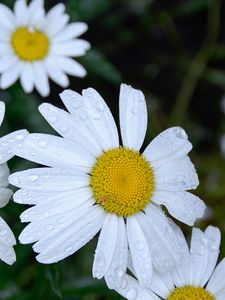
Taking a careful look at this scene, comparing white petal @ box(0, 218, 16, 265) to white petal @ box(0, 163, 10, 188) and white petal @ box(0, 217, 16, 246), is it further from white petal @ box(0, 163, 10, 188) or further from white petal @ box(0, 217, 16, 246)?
white petal @ box(0, 163, 10, 188)

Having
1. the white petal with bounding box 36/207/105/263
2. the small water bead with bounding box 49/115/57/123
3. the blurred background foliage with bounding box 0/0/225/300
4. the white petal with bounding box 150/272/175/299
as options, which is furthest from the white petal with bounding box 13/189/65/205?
the blurred background foliage with bounding box 0/0/225/300

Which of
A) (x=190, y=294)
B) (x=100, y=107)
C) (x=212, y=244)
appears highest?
(x=100, y=107)

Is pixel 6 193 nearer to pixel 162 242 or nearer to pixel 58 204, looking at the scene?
pixel 58 204

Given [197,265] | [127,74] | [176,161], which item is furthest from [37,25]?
[197,265]

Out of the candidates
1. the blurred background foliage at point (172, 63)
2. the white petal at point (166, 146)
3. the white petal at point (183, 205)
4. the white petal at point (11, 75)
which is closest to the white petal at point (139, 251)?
the white petal at point (183, 205)

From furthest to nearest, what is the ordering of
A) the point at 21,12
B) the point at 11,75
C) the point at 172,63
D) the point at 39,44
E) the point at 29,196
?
the point at 172,63 < the point at 39,44 < the point at 21,12 < the point at 11,75 < the point at 29,196

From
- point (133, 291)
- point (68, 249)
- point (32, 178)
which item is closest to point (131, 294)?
point (133, 291)
